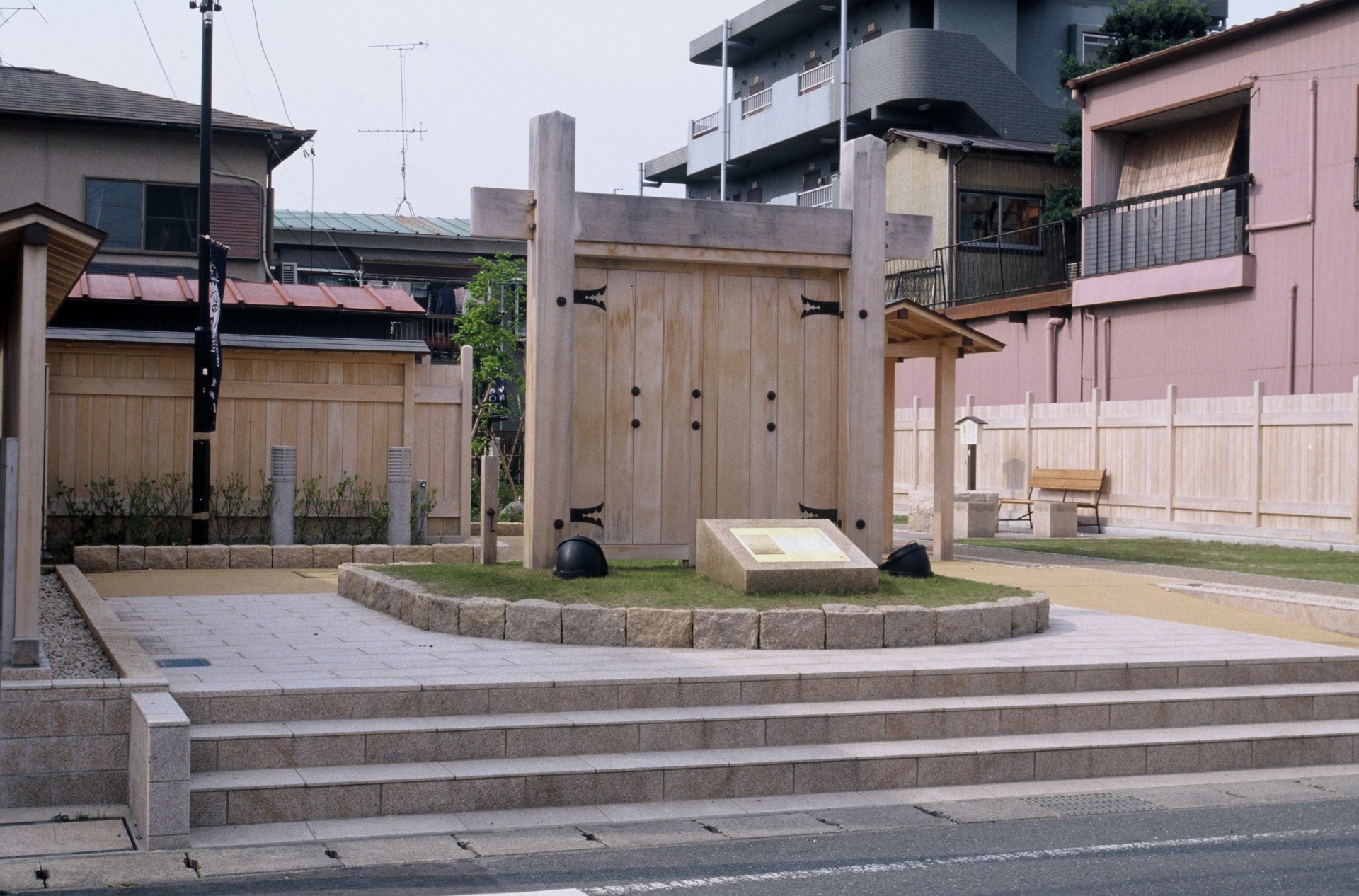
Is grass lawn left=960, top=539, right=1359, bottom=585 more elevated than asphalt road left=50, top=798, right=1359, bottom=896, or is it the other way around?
grass lawn left=960, top=539, right=1359, bottom=585

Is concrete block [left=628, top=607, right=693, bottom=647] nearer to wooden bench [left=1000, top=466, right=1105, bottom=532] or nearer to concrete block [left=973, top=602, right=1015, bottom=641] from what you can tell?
concrete block [left=973, top=602, right=1015, bottom=641]

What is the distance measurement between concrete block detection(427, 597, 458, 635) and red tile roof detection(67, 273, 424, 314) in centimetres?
928

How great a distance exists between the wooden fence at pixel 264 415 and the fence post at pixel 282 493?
0.57 meters

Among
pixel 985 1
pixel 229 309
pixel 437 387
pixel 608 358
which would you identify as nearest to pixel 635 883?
pixel 608 358

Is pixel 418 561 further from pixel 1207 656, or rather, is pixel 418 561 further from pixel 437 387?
pixel 1207 656

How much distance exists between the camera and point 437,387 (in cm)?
1764

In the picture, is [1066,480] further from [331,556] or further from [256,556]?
[256,556]

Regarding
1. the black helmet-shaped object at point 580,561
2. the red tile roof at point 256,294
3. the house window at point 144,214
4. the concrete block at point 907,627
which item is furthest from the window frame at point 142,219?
the concrete block at point 907,627

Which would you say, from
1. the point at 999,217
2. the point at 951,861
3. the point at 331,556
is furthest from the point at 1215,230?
the point at 951,861

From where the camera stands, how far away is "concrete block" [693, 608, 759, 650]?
9.40m

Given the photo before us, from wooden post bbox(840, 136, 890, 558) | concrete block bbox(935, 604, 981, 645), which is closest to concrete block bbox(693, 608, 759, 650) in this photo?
concrete block bbox(935, 604, 981, 645)

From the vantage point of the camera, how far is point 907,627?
977 centimetres

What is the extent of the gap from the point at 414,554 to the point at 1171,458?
1389cm

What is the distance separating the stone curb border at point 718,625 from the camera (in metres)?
9.42
